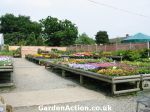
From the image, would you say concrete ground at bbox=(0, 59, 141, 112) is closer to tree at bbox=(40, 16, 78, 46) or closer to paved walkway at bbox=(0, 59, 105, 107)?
paved walkway at bbox=(0, 59, 105, 107)

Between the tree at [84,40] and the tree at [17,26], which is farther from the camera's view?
the tree at [17,26]

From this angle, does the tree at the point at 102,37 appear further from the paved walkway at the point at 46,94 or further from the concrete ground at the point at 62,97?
the paved walkway at the point at 46,94

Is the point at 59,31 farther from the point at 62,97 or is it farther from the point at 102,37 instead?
the point at 62,97

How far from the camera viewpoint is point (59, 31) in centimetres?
5841

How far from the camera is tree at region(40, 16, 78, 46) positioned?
A: 56.6 metres

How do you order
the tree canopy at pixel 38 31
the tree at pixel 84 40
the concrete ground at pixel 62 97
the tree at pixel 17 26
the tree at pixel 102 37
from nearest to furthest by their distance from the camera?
1. the concrete ground at pixel 62 97
2. the tree canopy at pixel 38 31
3. the tree at pixel 102 37
4. the tree at pixel 84 40
5. the tree at pixel 17 26

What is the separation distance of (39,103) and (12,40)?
58.8 metres

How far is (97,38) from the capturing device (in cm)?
6525

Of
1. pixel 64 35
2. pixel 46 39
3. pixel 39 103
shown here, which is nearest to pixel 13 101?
pixel 39 103

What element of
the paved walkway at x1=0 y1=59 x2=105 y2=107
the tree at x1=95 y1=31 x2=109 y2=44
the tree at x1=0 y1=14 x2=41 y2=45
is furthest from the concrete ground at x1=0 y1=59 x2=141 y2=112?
the tree at x1=0 y1=14 x2=41 y2=45

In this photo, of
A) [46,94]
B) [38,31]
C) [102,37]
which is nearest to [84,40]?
[102,37]

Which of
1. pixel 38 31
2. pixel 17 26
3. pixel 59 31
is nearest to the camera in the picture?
pixel 59 31

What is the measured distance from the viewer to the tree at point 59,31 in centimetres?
5659

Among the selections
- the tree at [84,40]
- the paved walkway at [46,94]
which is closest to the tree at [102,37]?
the tree at [84,40]
